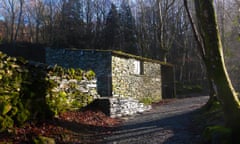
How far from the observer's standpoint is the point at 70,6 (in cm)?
3378

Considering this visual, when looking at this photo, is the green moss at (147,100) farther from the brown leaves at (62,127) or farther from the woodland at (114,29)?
the woodland at (114,29)

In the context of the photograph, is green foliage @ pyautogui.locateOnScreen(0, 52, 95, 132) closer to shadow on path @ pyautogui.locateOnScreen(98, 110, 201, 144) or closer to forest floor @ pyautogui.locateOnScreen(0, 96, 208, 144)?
forest floor @ pyautogui.locateOnScreen(0, 96, 208, 144)

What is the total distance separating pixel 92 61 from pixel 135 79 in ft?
11.0

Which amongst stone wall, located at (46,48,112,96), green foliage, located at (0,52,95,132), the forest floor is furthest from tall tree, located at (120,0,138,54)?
green foliage, located at (0,52,95,132)

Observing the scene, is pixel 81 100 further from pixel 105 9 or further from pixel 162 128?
pixel 105 9

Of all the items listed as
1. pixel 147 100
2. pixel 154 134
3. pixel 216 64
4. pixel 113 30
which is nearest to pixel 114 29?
pixel 113 30

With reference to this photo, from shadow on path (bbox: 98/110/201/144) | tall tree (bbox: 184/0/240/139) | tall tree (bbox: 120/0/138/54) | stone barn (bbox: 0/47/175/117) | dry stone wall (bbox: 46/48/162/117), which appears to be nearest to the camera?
tall tree (bbox: 184/0/240/139)

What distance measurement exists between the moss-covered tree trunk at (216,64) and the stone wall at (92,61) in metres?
8.91

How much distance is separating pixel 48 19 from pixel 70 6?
3211mm

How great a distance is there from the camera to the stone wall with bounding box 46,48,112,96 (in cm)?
1434

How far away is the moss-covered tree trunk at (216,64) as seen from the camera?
5.34 meters

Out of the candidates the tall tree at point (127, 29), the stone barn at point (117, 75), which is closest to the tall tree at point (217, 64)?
the stone barn at point (117, 75)

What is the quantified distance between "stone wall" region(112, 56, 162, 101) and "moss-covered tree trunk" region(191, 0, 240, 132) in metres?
9.01

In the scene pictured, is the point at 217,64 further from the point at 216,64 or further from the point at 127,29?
the point at 127,29
